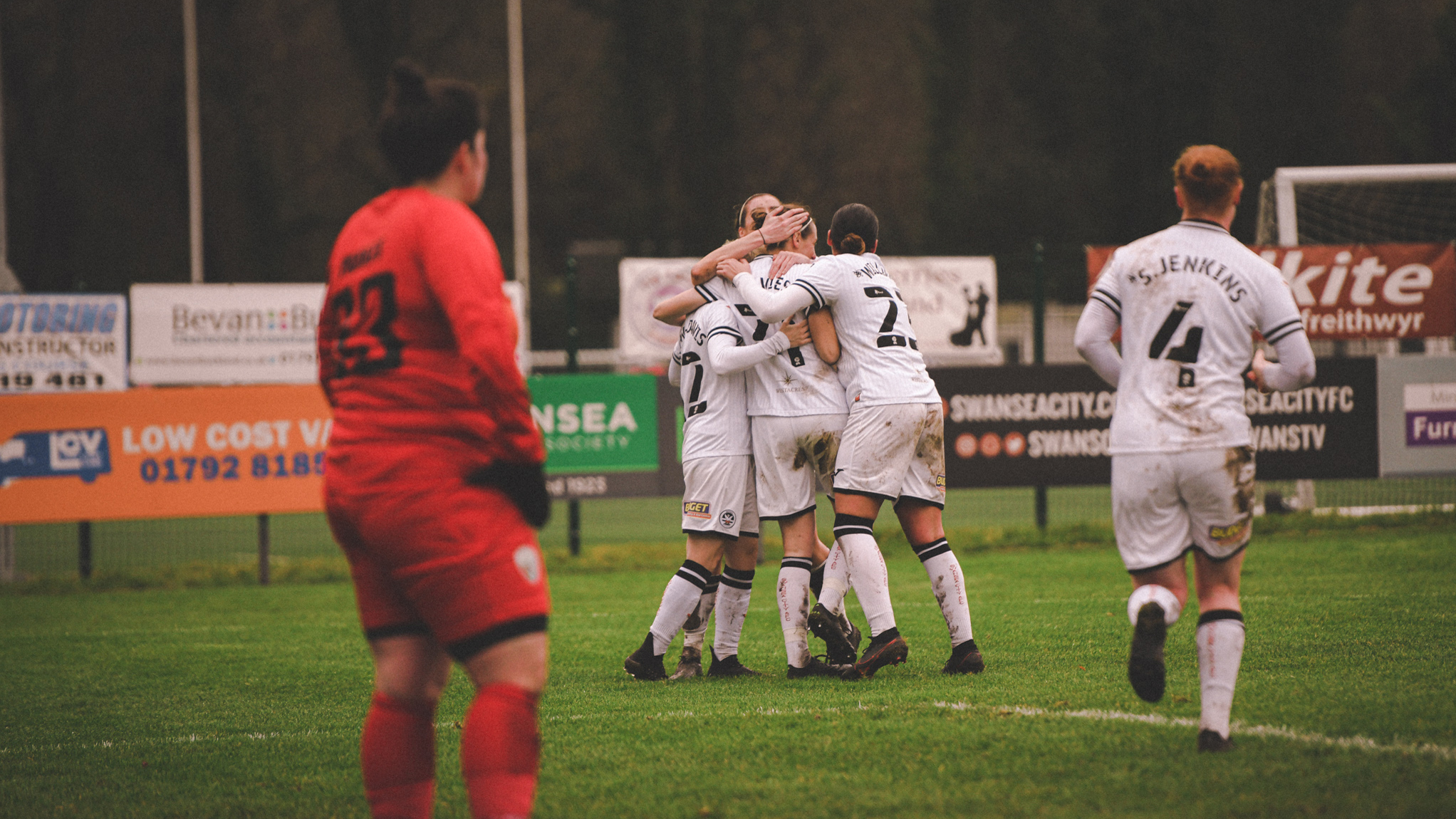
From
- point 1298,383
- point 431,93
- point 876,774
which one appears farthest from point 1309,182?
point 431,93

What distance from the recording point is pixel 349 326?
329cm

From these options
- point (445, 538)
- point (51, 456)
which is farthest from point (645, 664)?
point (51, 456)

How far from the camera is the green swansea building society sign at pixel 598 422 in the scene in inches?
479

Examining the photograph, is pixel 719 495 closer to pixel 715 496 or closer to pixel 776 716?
pixel 715 496

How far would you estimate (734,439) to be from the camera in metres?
6.46

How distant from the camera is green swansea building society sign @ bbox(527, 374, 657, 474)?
12156 millimetres

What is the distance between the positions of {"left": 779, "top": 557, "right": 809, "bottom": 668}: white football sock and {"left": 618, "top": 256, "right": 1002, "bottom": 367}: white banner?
8.10m

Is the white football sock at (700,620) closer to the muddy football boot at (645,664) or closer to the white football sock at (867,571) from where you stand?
the muddy football boot at (645,664)

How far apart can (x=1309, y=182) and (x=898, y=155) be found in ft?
114

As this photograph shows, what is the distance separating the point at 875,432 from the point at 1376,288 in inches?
364

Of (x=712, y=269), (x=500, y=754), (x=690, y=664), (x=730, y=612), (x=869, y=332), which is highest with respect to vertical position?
(x=712, y=269)

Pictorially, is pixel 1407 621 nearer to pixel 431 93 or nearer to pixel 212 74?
pixel 431 93

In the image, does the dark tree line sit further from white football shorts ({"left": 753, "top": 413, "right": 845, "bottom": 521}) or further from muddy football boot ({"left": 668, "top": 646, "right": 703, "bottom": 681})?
white football shorts ({"left": 753, "top": 413, "right": 845, "bottom": 521})

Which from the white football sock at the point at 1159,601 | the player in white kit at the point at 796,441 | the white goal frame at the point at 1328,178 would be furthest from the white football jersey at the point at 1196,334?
the white goal frame at the point at 1328,178
